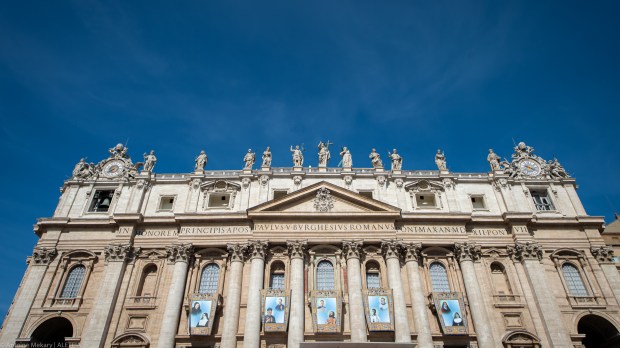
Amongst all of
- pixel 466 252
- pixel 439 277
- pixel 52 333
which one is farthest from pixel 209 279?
pixel 466 252

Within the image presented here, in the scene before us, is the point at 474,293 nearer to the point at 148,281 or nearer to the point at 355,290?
the point at 355,290

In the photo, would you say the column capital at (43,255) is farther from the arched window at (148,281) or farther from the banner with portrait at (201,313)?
the banner with portrait at (201,313)

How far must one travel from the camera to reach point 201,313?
98.9 ft

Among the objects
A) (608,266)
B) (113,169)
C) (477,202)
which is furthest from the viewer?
(113,169)

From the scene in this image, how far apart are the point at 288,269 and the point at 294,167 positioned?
31.8 ft

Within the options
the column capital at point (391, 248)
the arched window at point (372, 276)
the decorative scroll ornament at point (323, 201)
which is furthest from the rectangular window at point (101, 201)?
the column capital at point (391, 248)

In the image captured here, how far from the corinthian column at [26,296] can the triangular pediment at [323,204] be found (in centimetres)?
1628

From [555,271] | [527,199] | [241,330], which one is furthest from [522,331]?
[241,330]

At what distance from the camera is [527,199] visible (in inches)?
1444

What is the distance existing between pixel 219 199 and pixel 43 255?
46.4 feet

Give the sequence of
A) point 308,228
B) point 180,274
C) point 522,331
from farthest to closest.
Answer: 1. point 308,228
2. point 180,274
3. point 522,331

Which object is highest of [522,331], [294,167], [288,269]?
[294,167]

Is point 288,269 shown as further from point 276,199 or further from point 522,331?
point 522,331

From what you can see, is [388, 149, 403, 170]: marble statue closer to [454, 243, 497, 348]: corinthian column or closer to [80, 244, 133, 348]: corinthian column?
[454, 243, 497, 348]: corinthian column
